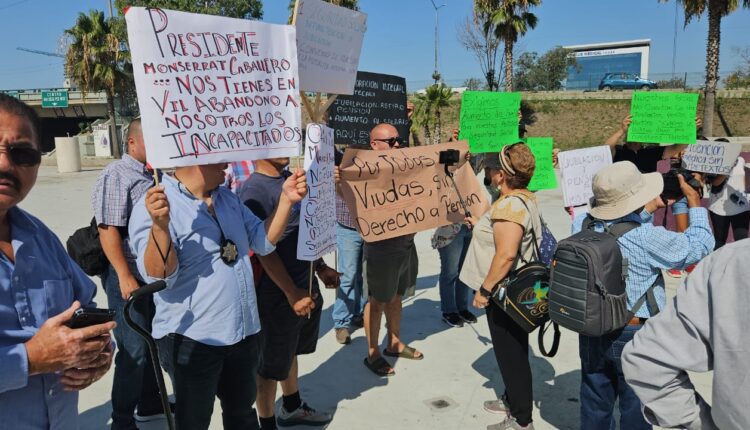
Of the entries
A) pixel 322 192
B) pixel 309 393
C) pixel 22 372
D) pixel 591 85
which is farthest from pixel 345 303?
pixel 591 85

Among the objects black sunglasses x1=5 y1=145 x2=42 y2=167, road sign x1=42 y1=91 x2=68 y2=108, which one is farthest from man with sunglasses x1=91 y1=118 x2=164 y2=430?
road sign x1=42 y1=91 x2=68 y2=108

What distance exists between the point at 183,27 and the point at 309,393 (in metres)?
2.71

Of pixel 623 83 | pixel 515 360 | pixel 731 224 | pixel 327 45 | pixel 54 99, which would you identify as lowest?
pixel 515 360

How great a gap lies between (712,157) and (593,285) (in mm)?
4398

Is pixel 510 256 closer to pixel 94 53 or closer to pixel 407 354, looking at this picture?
pixel 407 354

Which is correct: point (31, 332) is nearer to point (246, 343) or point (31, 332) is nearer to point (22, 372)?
point (22, 372)

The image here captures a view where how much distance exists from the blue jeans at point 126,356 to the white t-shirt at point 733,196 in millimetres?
6292

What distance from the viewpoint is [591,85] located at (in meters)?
44.2

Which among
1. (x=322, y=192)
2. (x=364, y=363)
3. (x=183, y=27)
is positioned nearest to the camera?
(x=183, y=27)

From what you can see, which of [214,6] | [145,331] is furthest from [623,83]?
[145,331]

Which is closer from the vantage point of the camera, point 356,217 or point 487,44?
point 356,217

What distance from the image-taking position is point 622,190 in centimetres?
255

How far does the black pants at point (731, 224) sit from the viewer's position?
6.03 meters

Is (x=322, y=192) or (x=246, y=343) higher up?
(x=322, y=192)
